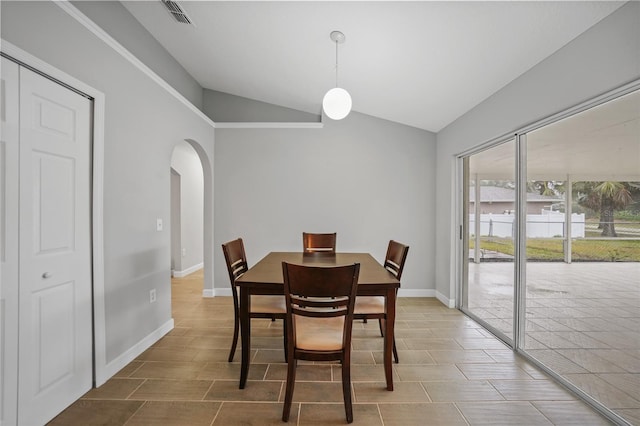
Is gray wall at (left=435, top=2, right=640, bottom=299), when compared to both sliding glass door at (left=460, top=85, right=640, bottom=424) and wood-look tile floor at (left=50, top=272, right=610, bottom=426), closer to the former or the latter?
sliding glass door at (left=460, top=85, right=640, bottom=424)

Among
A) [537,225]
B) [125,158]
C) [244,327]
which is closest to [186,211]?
[125,158]

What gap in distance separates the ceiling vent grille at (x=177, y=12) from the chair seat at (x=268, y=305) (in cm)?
241

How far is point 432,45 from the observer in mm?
2395

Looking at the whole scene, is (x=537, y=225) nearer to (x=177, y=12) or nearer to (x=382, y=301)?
(x=382, y=301)

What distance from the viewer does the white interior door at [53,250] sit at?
1.59 m

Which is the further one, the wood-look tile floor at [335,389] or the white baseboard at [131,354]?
the white baseboard at [131,354]

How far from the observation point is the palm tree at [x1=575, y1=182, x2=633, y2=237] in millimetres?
1822

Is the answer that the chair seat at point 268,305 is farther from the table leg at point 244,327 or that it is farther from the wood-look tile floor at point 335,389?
the wood-look tile floor at point 335,389

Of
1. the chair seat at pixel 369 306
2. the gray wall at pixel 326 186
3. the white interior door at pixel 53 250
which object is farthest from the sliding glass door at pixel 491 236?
the white interior door at pixel 53 250

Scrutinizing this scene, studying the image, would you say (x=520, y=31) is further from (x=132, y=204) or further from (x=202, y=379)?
(x=202, y=379)

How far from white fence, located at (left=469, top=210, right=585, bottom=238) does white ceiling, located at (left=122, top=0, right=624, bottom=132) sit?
1.18 metres

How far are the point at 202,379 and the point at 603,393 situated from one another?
2682 mm

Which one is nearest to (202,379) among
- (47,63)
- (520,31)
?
(47,63)

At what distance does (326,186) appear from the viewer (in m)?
4.24
